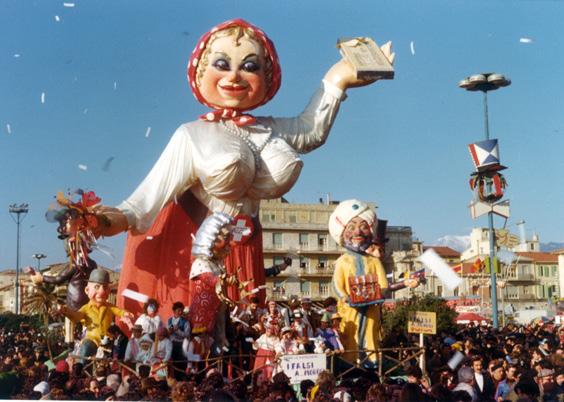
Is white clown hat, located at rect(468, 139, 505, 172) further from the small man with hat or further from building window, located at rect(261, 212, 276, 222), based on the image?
building window, located at rect(261, 212, 276, 222)

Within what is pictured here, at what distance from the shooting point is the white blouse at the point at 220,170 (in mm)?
11102

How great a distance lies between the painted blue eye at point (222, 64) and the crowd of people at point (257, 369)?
3047 millimetres

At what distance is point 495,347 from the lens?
12242mm

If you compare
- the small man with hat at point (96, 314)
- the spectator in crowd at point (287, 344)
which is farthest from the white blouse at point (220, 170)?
the spectator in crowd at point (287, 344)

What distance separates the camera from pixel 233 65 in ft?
37.6

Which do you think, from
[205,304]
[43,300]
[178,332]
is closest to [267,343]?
[205,304]

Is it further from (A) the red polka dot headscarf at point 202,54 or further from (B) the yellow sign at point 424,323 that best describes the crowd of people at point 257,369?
(A) the red polka dot headscarf at point 202,54

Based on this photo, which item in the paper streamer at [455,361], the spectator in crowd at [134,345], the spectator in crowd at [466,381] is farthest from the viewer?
the spectator in crowd at [134,345]

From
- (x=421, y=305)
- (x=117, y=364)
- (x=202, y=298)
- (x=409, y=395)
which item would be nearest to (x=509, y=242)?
(x=421, y=305)

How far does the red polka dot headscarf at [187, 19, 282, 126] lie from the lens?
38.1 ft

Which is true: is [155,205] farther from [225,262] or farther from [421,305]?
[421,305]

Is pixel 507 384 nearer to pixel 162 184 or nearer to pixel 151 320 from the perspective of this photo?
pixel 151 320

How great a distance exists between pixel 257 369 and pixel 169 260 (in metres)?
2.90

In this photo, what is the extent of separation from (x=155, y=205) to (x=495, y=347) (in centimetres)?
513
